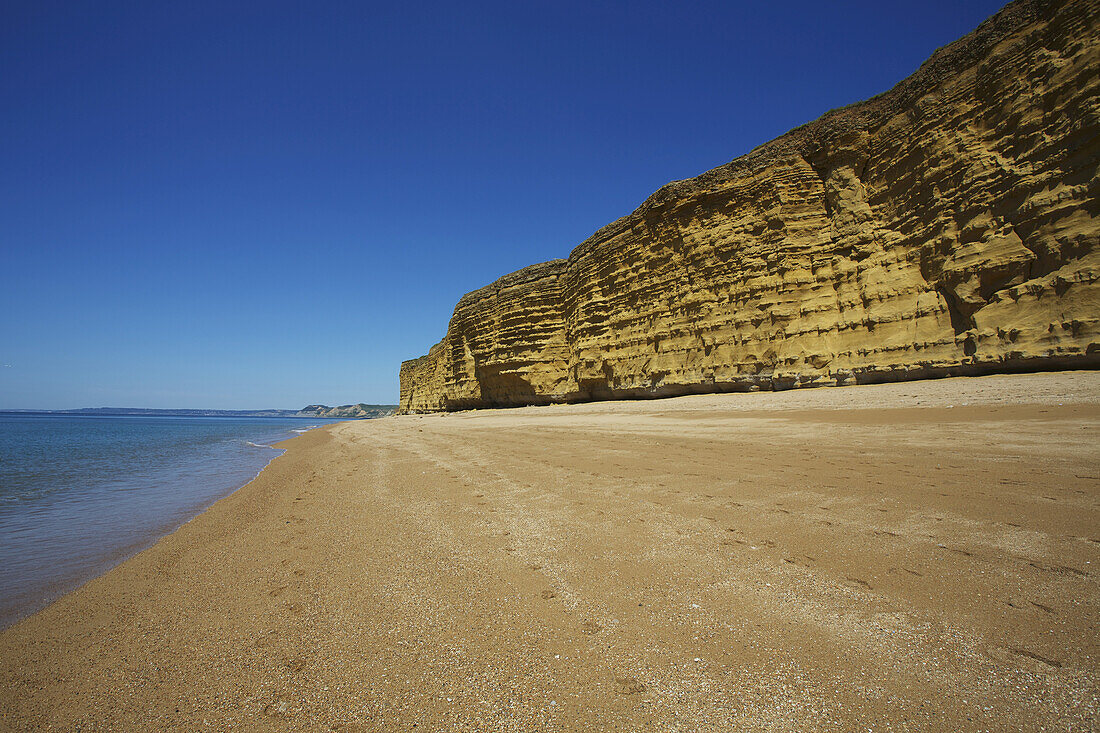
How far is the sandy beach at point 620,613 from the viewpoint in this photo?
1929 mm

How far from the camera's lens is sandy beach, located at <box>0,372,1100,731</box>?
1.93 metres

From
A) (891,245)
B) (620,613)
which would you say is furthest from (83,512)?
(891,245)

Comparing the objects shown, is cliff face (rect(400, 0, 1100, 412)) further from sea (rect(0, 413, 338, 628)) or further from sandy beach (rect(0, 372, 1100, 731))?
sea (rect(0, 413, 338, 628))

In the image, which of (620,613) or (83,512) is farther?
(83,512)

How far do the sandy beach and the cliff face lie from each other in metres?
10.2

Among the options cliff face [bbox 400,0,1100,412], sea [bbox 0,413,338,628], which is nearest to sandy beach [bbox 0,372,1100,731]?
sea [bbox 0,413,338,628]

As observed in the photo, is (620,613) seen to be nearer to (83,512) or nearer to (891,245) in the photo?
(83,512)

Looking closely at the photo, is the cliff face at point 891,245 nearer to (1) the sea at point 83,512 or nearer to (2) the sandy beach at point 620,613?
(2) the sandy beach at point 620,613

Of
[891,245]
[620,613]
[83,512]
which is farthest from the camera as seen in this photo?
[891,245]

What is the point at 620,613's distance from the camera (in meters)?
2.69

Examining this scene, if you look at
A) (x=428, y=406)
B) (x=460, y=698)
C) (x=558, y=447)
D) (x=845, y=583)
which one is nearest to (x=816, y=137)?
(x=558, y=447)

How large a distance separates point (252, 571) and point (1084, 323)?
1778cm

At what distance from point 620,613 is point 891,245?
20056 mm

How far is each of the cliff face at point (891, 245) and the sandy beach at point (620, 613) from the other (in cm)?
1020
